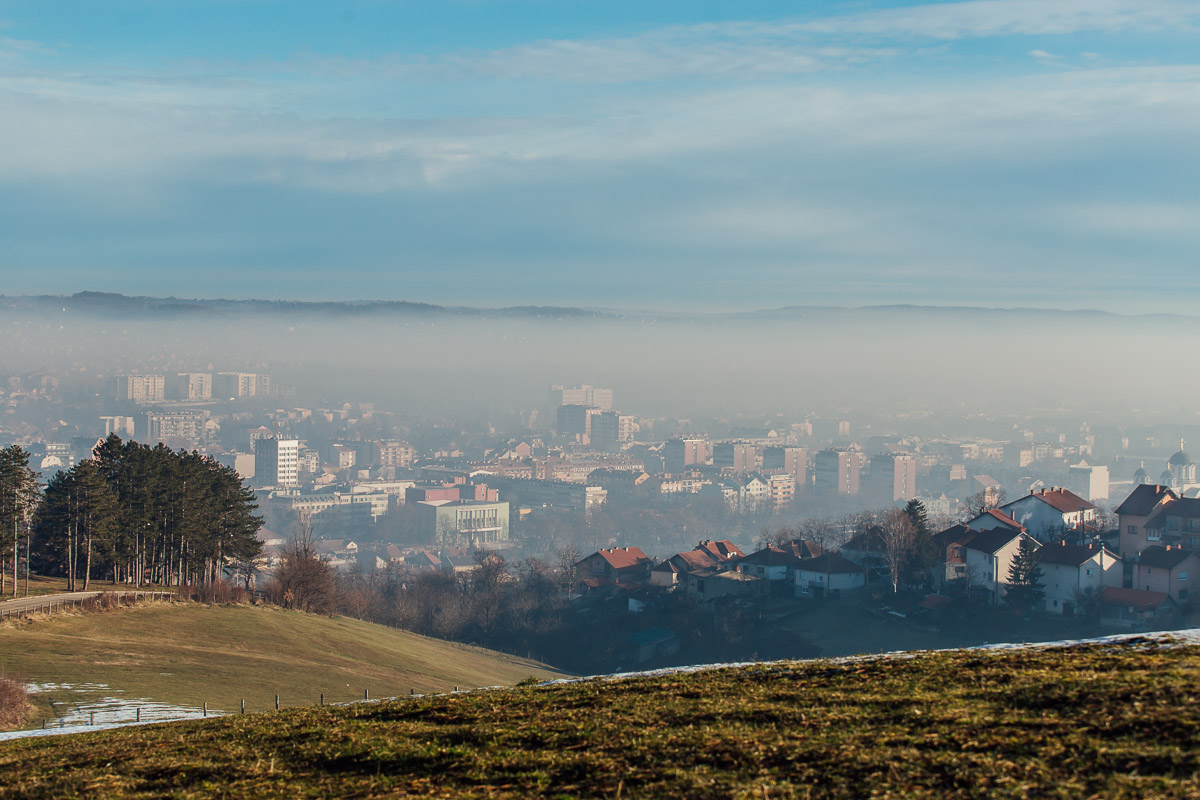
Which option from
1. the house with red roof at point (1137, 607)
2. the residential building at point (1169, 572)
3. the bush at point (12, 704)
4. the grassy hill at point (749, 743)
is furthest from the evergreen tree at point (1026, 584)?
the bush at point (12, 704)

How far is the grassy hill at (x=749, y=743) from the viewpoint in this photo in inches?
285

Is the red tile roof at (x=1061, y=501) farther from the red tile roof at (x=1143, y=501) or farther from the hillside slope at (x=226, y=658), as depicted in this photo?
the hillside slope at (x=226, y=658)

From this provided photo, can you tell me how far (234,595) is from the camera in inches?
1818

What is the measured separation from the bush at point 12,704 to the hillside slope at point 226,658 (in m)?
1.19

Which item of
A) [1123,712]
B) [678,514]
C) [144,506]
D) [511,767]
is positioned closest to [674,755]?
[511,767]

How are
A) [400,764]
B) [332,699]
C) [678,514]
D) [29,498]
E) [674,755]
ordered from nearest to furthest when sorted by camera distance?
1. [674,755]
2. [400,764]
3. [332,699]
4. [29,498]
5. [678,514]

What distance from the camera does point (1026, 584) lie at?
199 ft

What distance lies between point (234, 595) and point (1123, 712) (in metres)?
44.7

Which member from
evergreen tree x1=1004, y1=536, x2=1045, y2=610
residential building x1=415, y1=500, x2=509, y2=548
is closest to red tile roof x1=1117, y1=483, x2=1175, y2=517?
evergreen tree x1=1004, y1=536, x2=1045, y2=610

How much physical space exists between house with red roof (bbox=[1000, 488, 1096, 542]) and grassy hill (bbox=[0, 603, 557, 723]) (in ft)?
154

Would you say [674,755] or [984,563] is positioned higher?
[674,755]

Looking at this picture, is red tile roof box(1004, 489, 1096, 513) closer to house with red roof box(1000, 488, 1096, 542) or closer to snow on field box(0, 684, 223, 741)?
house with red roof box(1000, 488, 1096, 542)

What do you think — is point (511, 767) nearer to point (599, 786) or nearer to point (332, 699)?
point (599, 786)

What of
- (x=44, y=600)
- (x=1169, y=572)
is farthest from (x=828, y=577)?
(x=44, y=600)
